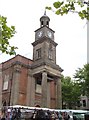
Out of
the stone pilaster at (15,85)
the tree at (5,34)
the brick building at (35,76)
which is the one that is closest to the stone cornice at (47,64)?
the brick building at (35,76)

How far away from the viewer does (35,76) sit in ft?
110

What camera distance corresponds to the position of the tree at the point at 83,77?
35922mm

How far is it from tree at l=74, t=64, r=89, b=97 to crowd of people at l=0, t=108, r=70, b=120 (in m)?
14.8

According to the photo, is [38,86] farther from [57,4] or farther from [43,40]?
[57,4]

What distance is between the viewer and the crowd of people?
19255 mm

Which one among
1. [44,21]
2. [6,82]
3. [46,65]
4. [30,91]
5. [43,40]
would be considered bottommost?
[30,91]

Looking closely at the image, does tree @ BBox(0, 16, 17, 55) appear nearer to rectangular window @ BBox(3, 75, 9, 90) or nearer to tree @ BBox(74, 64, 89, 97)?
rectangular window @ BBox(3, 75, 9, 90)

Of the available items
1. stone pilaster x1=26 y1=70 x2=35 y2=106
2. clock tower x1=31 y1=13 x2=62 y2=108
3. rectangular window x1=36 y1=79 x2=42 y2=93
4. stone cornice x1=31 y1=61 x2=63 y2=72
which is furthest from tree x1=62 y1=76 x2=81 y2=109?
stone pilaster x1=26 y1=70 x2=35 y2=106

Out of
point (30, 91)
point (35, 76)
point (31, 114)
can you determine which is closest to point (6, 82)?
point (30, 91)

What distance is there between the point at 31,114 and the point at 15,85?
9.82m

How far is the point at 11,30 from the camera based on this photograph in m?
8.96

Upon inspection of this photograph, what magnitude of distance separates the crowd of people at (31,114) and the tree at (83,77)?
584 inches

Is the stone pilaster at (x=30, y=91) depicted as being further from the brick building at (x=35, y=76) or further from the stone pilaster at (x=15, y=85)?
the stone pilaster at (x=15, y=85)

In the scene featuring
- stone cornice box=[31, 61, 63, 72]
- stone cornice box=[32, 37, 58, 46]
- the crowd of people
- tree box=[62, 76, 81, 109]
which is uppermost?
stone cornice box=[32, 37, 58, 46]
